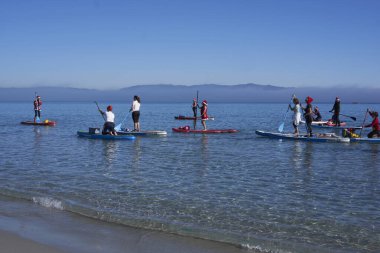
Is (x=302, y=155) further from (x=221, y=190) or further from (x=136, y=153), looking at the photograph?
(x=221, y=190)

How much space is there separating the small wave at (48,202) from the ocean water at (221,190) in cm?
2

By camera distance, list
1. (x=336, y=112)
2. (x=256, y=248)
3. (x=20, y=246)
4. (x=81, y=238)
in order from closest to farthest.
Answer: (x=20, y=246), (x=256, y=248), (x=81, y=238), (x=336, y=112)

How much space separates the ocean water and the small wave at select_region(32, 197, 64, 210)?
0.07 feet

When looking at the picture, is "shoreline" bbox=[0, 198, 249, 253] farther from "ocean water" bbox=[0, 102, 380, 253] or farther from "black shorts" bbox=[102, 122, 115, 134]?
"black shorts" bbox=[102, 122, 115, 134]

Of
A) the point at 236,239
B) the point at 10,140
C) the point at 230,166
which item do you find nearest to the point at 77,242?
the point at 236,239

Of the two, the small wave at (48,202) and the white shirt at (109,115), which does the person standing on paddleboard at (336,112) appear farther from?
the small wave at (48,202)

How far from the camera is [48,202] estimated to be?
387 inches

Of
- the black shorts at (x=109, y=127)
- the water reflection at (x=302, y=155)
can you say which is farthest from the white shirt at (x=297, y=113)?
the black shorts at (x=109, y=127)

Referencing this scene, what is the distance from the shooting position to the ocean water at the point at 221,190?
801 cm

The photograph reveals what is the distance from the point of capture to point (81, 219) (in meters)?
8.67

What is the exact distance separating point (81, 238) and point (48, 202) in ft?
9.21

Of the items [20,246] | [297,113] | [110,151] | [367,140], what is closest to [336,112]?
[367,140]

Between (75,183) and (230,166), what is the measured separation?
5.59 meters

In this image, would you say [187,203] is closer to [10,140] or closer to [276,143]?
[276,143]
